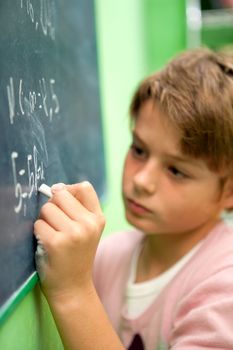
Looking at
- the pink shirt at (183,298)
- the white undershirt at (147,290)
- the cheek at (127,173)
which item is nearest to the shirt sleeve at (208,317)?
the pink shirt at (183,298)

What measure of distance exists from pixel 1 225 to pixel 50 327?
27 centimetres

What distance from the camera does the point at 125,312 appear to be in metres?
0.94

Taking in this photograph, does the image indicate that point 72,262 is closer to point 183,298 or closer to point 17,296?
point 17,296

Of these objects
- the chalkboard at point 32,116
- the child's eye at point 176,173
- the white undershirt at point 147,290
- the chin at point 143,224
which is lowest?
the white undershirt at point 147,290

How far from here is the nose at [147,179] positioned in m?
0.85

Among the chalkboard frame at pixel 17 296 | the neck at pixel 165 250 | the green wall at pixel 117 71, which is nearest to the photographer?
the chalkboard frame at pixel 17 296

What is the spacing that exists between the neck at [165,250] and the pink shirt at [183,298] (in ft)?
0.09

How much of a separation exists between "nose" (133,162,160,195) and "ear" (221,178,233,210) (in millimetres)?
143

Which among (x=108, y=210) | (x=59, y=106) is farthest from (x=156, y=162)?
(x=108, y=210)

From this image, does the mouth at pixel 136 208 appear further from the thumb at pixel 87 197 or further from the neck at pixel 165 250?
the thumb at pixel 87 197

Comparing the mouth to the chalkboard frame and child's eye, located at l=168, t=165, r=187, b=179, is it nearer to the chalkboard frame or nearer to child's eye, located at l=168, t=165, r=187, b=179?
child's eye, located at l=168, t=165, r=187, b=179

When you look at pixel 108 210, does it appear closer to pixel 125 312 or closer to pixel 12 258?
pixel 125 312

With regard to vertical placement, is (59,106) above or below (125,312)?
above

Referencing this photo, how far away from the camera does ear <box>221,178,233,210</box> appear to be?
0.93 metres
